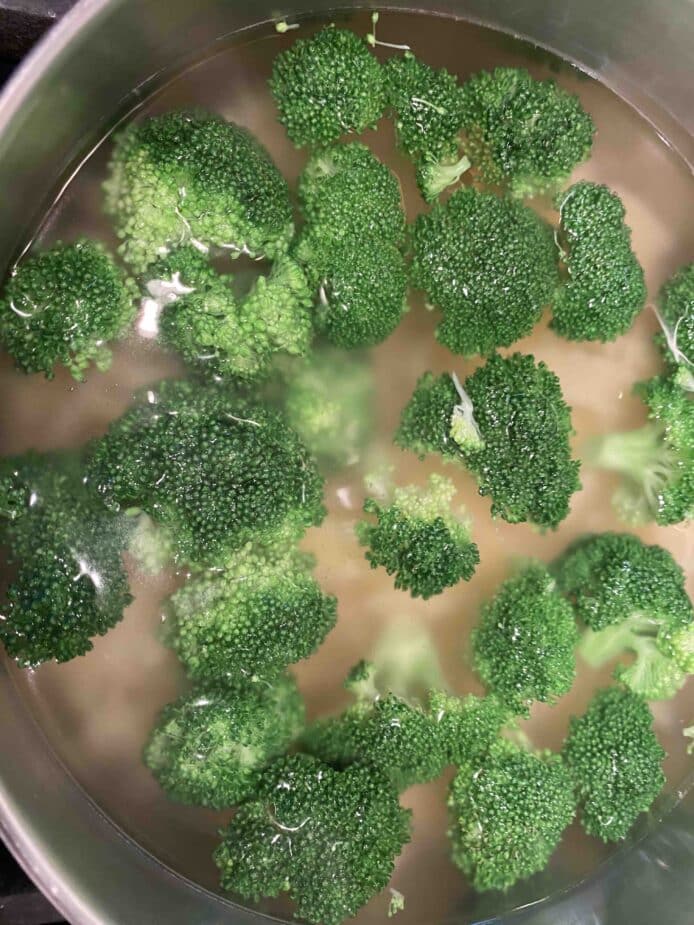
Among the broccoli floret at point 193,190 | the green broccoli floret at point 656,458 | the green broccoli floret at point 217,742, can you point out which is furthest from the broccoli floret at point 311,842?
the broccoli floret at point 193,190

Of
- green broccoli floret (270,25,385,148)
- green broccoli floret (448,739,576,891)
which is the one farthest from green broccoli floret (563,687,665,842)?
green broccoli floret (270,25,385,148)

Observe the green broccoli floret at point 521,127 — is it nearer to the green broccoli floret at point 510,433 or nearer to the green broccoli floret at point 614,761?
the green broccoli floret at point 510,433

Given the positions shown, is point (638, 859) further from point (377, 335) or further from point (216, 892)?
point (377, 335)

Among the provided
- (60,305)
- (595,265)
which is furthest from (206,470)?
(595,265)

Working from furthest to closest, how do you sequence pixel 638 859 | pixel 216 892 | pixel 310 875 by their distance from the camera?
1. pixel 638 859
2. pixel 216 892
3. pixel 310 875

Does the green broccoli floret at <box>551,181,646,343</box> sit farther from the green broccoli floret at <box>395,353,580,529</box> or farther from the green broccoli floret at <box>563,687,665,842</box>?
the green broccoli floret at <box>563,687,665,842</box>

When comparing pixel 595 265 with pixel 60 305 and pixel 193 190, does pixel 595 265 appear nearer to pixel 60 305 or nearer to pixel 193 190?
pixel 193 190

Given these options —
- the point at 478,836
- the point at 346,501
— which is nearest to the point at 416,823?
the point at 478,836
